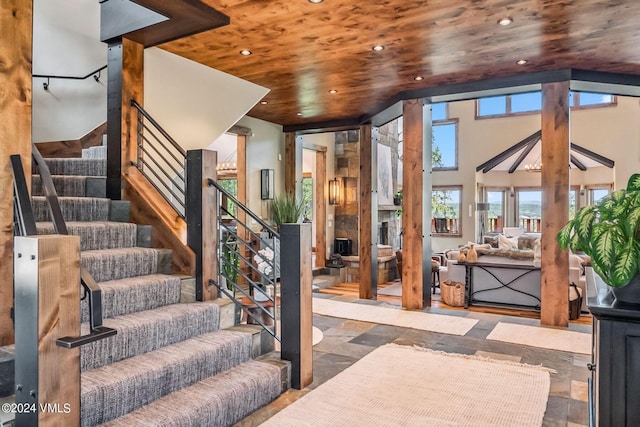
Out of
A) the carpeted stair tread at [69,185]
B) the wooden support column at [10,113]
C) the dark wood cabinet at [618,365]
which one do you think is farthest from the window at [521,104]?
the wooden support column at [10,113]

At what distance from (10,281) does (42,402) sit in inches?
33.9

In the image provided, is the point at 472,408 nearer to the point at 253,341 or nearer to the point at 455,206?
the point at 253,341

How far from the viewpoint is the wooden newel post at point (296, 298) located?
9.02 ft

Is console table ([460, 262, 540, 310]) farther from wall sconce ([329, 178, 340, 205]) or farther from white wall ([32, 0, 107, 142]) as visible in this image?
white wall ([32, 0, 107, 142])

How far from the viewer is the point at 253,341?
9.39 ft

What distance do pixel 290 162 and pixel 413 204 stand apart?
2.75m

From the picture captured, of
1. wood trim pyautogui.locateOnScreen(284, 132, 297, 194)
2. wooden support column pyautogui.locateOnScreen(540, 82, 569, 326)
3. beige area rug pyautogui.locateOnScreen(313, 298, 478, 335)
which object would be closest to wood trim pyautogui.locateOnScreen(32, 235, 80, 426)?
beige area rug pyautogui.locateOnScreen(313, 298, 478, 335)

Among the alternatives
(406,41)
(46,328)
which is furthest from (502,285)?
(46,328)

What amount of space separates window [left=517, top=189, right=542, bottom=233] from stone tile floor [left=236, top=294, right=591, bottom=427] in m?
7.85

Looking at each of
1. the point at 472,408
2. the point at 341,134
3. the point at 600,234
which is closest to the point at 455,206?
the point at 341,134

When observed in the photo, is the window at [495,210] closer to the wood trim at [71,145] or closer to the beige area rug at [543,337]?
the beige area rug at [543,337]

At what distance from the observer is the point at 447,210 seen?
12305 millimetres

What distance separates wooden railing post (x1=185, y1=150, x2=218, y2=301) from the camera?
3.07 metres

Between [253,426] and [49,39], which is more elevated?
[49,39]
